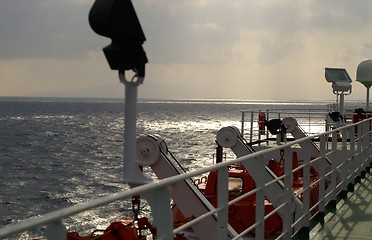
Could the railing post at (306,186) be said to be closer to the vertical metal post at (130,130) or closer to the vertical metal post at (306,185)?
the vertical metal post at (306,185)

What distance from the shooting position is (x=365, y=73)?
20.3 metres

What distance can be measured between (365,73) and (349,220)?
1405 centimetres

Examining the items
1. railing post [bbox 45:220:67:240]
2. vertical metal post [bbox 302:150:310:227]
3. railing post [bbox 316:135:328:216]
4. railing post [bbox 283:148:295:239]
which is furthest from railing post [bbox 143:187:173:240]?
railing post [bbox 316:135:328:216]

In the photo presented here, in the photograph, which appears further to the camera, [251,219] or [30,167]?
[30,167]

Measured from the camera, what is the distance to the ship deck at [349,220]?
6464mm

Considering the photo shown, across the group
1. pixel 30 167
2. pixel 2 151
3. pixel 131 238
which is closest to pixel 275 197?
pixel 131 238

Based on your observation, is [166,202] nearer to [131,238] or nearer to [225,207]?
[225,207]

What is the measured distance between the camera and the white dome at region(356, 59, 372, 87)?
66.4 feet

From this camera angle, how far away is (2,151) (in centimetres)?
5481

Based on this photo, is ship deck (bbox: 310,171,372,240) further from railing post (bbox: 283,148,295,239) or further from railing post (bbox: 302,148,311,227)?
railing post (bbox: 283,148,295,239)

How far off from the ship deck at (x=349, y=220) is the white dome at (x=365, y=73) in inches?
464

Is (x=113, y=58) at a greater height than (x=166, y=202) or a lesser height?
greater

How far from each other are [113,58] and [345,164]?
6.33 m

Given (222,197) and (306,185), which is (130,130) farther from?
(306,185)
